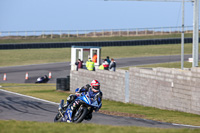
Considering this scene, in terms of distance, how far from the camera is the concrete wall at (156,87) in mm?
17181

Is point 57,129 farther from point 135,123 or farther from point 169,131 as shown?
point 135,123

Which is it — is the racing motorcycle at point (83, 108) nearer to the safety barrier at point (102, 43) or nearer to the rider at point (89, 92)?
the rider at point (89, 92)

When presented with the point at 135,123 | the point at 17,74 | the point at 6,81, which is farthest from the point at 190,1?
the point at 17,74

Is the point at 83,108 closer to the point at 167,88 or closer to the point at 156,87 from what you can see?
the point at 167,88

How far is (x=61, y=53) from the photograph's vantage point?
63.6 m

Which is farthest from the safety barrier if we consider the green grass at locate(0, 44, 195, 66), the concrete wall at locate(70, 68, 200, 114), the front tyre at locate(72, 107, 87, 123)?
the front tyre at locate(72, 107, 87, 123)

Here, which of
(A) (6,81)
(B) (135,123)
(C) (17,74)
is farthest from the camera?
(C) (17,74)

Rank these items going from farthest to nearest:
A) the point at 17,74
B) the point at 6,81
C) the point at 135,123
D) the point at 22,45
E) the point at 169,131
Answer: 1. the point at 22,45
2. the point at 17,74
3. the point at 6,81
4. the point at 135,123
5. the point at 169,131

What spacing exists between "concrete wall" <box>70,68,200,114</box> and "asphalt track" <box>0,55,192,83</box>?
15.4 meters

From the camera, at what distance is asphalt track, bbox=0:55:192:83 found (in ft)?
132

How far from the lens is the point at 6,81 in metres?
38.3

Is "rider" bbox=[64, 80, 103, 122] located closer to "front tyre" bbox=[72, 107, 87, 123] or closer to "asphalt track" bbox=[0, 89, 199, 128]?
"front tyre" bbox=[72, 107, 87, 123]

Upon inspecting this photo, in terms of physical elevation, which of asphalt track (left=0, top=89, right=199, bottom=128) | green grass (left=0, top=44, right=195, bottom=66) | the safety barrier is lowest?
asphalt track (left=0, top=89, right=199, bottom=128)

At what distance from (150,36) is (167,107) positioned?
57962mm
